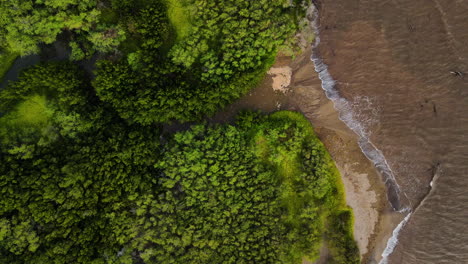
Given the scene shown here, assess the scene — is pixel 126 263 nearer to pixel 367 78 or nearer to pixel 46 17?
pixel 46 17

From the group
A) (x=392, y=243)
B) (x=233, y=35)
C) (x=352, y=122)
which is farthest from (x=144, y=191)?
(x=392, y=243)

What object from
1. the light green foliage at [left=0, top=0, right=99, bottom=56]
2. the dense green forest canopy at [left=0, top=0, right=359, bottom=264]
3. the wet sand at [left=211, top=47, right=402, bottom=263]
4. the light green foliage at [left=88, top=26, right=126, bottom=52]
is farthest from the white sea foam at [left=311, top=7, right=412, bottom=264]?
the light green foliage at [left=0, top=0, right=99, bottom=56]

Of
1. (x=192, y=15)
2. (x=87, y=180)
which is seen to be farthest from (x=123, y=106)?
(x=192, y=15)

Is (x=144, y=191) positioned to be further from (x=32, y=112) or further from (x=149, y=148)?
(x=32, y=112)

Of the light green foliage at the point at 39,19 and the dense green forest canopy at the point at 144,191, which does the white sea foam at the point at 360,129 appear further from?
the light green foliage at the point at 39,19

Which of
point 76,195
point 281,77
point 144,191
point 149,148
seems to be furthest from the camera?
point 281,77

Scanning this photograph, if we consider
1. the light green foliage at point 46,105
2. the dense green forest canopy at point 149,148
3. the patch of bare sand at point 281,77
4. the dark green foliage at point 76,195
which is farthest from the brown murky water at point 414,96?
the light green foliage at point 46,105

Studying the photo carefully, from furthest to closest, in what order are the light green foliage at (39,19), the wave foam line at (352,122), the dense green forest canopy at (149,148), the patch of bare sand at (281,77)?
the patch of bare sand at (281,77) → the wave foam line at (352,122) → the light green foliage at (39,19) → the dense green forest canopy at (149,148)

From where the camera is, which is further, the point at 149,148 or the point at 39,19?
the point at 149,148
